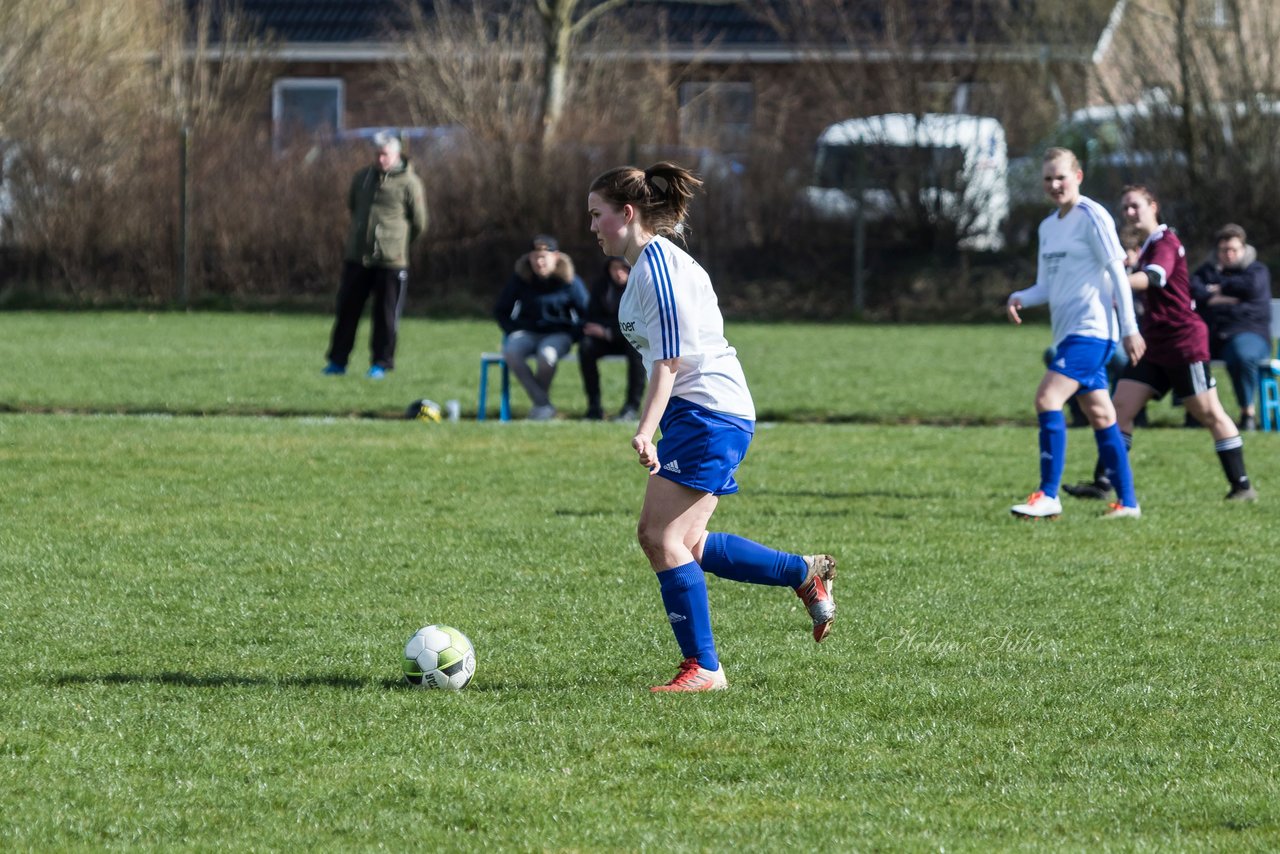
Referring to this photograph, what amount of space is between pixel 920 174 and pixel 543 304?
36.2ft

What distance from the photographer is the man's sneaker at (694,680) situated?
5480mm

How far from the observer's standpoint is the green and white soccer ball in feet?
18.1

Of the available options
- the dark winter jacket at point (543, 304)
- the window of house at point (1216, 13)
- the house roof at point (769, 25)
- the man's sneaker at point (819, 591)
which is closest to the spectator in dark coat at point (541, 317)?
the dark winter jacket at point (543, 304)

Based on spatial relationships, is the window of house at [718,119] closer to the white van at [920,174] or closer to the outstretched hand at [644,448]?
the white van at [920,174]

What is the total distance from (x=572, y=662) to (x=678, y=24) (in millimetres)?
26281

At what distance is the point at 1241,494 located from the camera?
384 inches

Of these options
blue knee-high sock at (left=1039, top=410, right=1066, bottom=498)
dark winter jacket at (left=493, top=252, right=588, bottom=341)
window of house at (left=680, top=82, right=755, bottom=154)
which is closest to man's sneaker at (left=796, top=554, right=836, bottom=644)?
blue knee-high sock at (left=1039, top=410, right=1066, bottom=498)

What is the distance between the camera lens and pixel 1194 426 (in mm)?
13703

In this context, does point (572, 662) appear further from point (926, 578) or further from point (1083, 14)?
point (1083, 14)

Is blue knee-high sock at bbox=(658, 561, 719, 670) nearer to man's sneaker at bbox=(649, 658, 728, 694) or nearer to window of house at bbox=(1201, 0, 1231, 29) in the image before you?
man's sneaker at bbox=(649, 658, 728, 694)

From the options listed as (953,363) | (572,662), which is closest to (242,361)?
(953,363)

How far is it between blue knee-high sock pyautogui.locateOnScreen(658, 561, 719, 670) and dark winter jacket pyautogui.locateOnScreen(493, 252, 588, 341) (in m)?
8.74

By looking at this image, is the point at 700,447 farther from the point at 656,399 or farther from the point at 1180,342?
the point at 1180,342

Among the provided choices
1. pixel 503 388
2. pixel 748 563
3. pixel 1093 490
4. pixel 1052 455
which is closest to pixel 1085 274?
pixel 1052 455
